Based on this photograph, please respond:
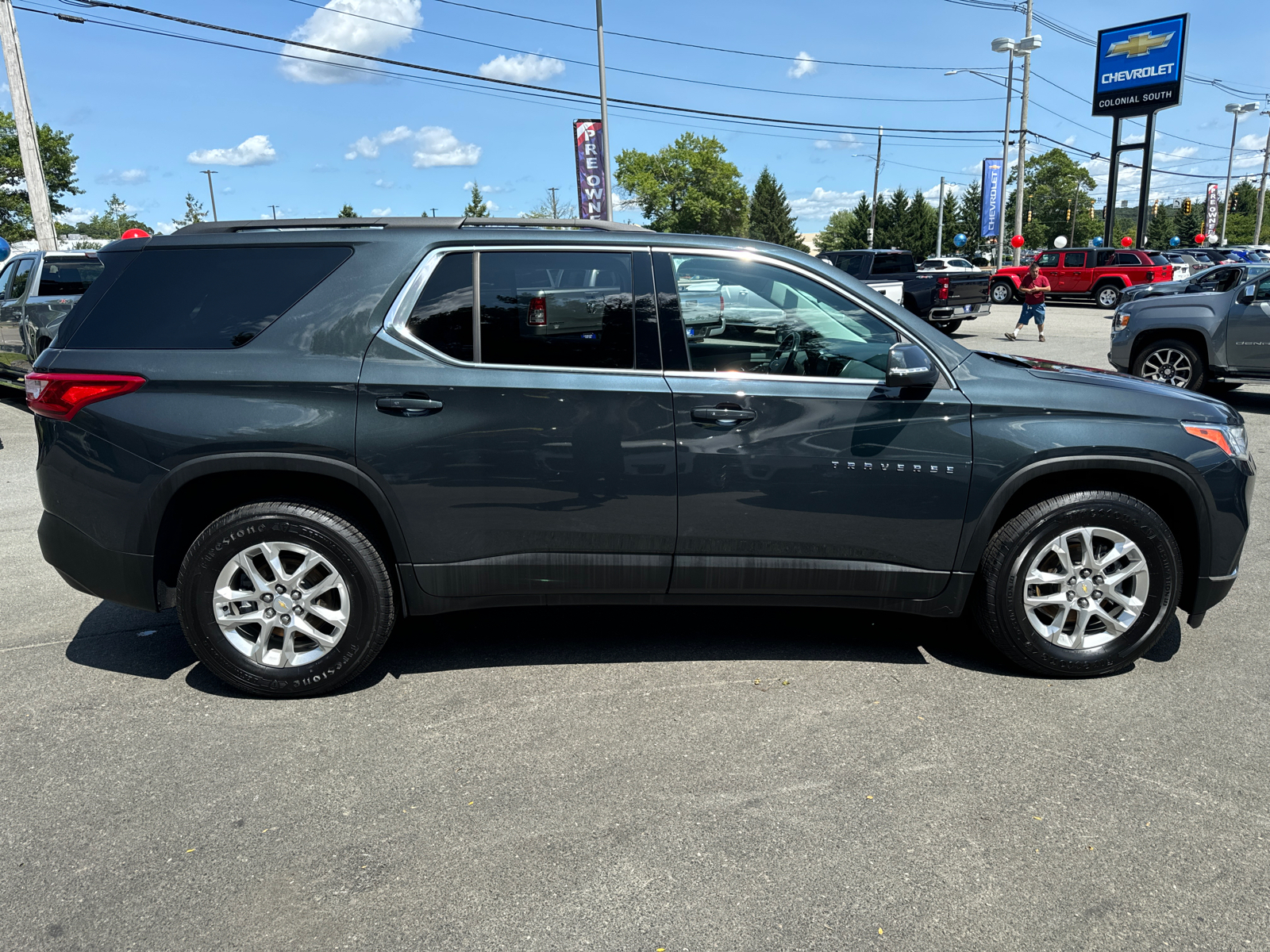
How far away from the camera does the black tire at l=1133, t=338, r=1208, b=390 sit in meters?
10.5

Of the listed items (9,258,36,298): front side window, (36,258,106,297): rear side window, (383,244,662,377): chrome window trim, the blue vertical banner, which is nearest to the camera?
(383,244,662,377): chrome window trim

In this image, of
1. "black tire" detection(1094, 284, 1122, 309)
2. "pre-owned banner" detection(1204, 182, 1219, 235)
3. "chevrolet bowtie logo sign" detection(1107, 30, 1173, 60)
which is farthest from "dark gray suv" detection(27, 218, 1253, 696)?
"pre-owned banner" detection(1204, 182, 1219, 235)

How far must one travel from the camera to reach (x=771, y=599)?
375cm

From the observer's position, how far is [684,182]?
92.8m

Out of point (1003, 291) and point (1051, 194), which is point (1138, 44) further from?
point (1051, 194)

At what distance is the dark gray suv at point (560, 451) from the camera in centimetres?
350

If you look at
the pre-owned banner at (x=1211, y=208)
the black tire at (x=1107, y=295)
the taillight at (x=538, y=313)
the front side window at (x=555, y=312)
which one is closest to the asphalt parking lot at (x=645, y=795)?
the front side window at (x=555, y=312)

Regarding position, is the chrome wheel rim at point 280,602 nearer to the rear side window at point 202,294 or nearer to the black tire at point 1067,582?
the rear side window at point 202,294

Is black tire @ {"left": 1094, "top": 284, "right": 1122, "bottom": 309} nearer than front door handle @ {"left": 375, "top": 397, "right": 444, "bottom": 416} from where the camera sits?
No

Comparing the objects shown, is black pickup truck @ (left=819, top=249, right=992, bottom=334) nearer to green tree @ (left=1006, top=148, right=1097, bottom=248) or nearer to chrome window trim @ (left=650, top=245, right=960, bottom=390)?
chrome window trim @ (left=650, top=245, right=960, bottom=390)

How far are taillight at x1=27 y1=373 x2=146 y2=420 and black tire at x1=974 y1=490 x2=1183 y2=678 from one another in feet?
11.3

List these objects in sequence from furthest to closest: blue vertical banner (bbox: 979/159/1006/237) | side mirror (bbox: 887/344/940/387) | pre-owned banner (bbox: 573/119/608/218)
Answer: blue vertical banner (bbox: 979/159/1006/237), pre-owned banner (bbox: 573/119/608/218), side mirror (bbox: 887/344/940/387)

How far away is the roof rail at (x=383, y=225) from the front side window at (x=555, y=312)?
271 mm

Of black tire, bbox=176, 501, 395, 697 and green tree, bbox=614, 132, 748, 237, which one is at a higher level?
green tree, bbox=614, 132, 748, 237
